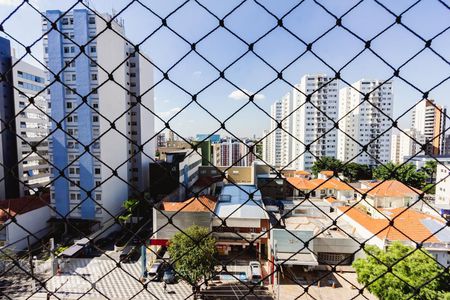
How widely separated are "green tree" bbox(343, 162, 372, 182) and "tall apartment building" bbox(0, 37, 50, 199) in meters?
15.2

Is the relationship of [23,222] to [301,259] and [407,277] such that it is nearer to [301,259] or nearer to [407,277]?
[301,259]

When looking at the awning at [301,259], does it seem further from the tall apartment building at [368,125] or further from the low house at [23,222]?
the tall apartment building at [368,125]

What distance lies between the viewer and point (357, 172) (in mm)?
15289

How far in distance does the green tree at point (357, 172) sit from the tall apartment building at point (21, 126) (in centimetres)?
1518

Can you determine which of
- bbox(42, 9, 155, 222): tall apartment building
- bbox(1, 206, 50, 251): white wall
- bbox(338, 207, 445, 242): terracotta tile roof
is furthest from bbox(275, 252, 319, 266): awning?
Answer: bbox(1, 206, 50, 251): white wall

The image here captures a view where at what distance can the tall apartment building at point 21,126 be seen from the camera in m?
10.3

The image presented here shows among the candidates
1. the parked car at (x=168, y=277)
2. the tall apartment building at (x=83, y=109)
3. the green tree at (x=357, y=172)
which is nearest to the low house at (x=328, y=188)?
the green tree at (x=357, y=172)

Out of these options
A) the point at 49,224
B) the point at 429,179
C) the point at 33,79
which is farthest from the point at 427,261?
the point at 33,79

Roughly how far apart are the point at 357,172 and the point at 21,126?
57.8ft

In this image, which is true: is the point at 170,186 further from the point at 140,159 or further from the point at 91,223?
the point at 91,223

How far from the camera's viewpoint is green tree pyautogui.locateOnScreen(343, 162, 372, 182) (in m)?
15.1

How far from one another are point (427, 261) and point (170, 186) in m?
8.39

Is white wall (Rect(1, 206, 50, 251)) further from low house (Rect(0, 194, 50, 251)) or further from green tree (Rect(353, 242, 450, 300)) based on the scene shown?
green tree (Rect(353, 242, 450, 300))

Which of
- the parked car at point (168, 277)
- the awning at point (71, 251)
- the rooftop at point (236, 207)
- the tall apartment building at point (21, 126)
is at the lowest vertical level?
the parked car at point (168, 277)
